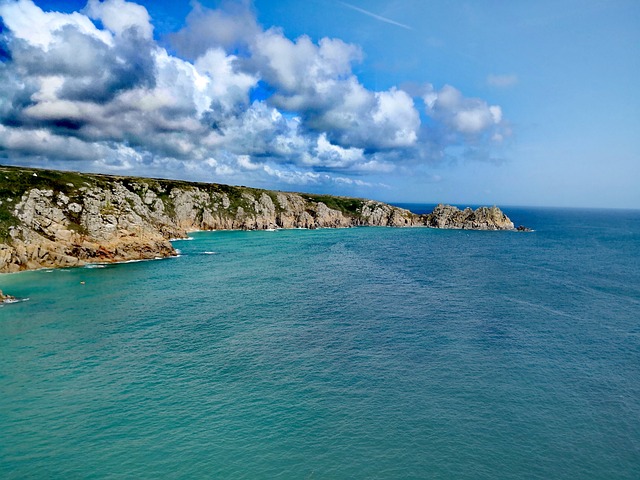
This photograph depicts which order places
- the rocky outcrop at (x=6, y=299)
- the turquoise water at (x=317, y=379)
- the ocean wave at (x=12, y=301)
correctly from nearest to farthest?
the turquoise water at (x=317, y=379)
the ocean wave at (x=12, y=301)
the rocky outcrop at (x=6, y=299)

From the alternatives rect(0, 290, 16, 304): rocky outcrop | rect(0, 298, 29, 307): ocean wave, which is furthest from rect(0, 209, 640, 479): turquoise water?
rect(0, 290, 16, 304): rocky outcrop

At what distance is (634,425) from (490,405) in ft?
39.8

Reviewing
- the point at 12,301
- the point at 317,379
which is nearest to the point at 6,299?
the point at 12,301

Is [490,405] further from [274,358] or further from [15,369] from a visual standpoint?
[15,369]

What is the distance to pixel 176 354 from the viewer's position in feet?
161

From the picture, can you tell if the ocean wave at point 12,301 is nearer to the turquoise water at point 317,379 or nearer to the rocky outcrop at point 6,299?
the rocky outcrop at point 6,299

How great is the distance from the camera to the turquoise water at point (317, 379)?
3061 centimetres

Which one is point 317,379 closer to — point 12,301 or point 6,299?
point 12,301

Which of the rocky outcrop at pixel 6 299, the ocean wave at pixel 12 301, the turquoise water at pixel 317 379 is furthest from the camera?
the rocky outcrop at pixel 6 299

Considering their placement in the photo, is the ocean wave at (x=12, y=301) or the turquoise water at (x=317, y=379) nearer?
the turquoise water at (x=317, y=379)

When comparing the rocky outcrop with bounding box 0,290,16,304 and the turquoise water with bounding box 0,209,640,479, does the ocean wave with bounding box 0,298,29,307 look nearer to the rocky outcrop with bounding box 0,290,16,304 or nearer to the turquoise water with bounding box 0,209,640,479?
the rocky outcrop with bounding box 0,290,16,304

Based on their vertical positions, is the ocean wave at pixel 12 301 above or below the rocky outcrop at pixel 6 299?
below

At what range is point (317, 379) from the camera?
43.1 meters

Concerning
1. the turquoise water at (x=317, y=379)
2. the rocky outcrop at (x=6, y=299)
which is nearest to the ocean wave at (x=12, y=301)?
the rocky outcrop at (x=6, y=299)
